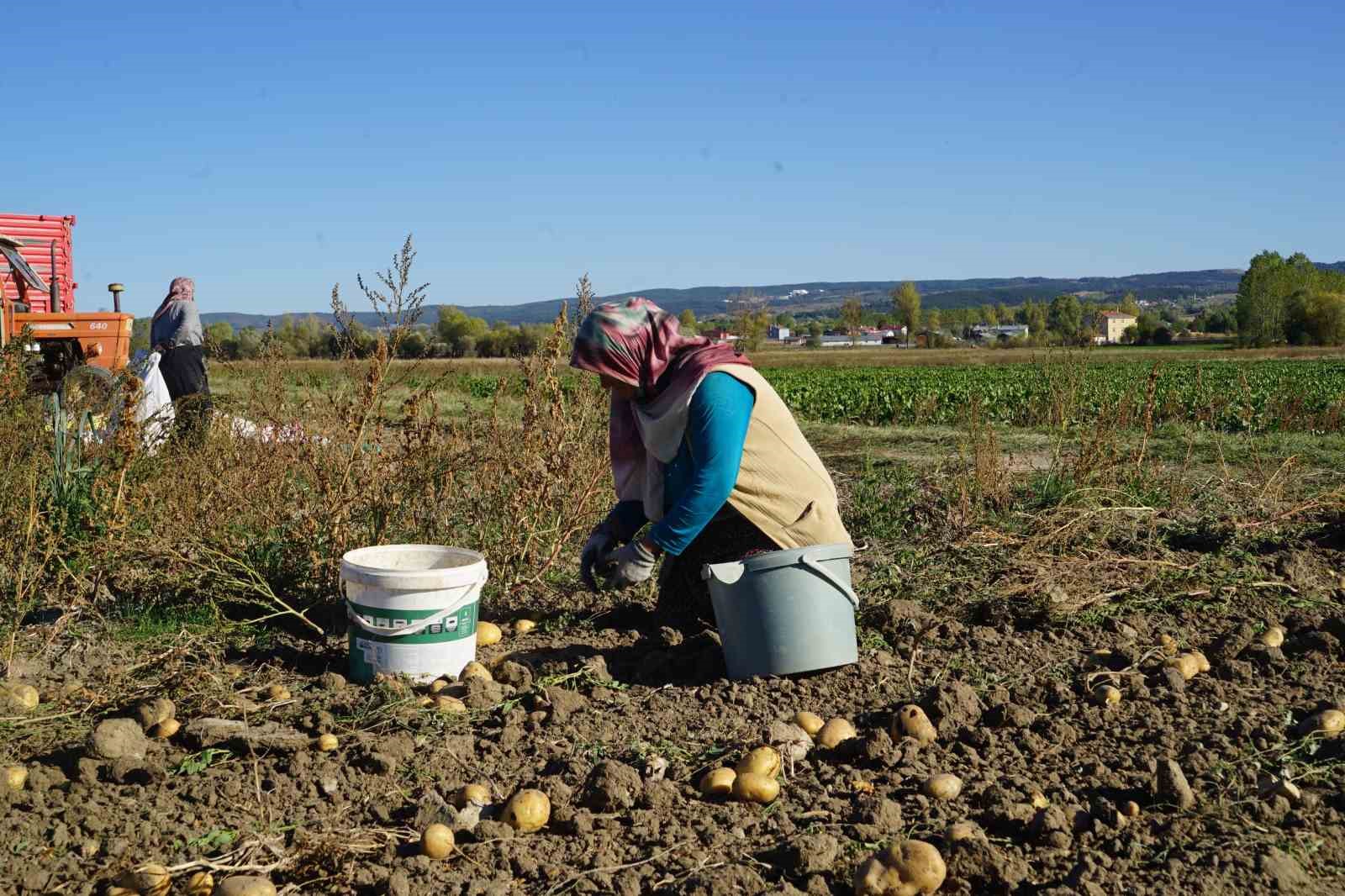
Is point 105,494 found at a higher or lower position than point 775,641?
higher

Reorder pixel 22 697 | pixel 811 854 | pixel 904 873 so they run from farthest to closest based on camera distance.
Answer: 1. pixel 22 697
2. pixel 811 854
3. pixel 904 873

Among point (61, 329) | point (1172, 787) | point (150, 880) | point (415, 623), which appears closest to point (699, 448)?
point (415, 623)

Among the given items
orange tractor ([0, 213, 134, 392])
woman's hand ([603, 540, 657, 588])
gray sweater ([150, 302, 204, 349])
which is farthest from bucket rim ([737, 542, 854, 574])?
orange tractor ([0, 213, 134, 392])

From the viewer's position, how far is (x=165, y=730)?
328cm

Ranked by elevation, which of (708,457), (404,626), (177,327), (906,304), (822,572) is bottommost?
(404,626)

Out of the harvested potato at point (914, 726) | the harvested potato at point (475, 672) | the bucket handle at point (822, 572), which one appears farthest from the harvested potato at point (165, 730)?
the harvested potato at point (914, 726)

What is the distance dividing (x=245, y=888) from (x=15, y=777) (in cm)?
99

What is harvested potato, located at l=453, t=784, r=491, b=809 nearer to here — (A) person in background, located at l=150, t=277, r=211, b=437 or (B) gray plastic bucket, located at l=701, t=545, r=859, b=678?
(B) gray plastic bucket, located at l=701, t=545, r=859, b=678

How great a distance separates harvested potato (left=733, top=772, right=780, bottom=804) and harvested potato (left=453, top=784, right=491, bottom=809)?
0.60 metres

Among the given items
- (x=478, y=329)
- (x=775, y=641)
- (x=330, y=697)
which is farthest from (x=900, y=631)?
(x=478, y=329)

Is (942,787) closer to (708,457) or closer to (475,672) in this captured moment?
(708,457)

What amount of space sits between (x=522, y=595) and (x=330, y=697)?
1.33 meters

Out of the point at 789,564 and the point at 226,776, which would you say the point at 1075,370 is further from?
the point at 226,776

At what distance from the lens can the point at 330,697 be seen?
12.0 ft
